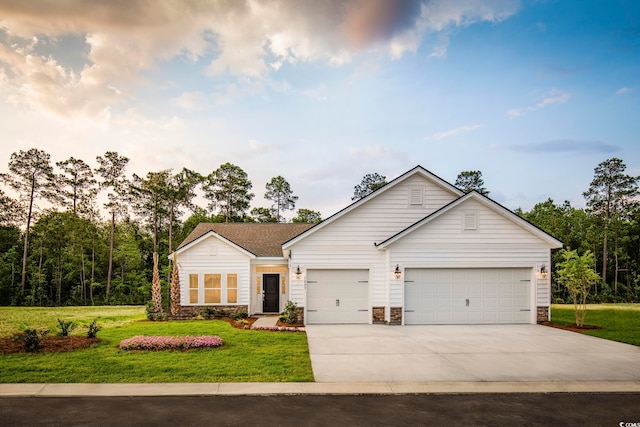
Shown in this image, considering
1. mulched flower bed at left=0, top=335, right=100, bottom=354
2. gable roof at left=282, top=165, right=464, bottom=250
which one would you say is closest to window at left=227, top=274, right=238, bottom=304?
gable roof at left=282, top=165, right=464, bottom=250

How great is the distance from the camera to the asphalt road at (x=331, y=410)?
546 centimetres

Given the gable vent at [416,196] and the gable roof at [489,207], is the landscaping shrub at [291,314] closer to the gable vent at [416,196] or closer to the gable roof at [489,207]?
the gable roof at [489,207]

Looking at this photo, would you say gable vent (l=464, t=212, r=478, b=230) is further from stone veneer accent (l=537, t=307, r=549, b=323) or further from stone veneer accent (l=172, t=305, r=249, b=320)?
stone veneer accent (l=172, t=305, r=249, b=320)

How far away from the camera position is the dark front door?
60.8 feet

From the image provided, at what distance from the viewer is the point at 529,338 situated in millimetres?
11898

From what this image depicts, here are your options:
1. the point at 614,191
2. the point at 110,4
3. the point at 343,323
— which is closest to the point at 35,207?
the point at 110,4

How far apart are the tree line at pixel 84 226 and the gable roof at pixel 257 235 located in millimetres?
10687

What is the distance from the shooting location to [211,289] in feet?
57.7

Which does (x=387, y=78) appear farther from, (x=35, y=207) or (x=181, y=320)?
(x=35, y=207)

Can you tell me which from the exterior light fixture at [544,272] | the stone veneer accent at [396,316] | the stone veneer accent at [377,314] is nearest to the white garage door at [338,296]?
the stone veneer accent at [377,314]

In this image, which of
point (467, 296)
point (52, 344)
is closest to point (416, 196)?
point (467, 296)

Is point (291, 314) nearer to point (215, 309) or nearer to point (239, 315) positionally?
point (239, 315)

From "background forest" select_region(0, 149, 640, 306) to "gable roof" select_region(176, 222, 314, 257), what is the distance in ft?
33.4

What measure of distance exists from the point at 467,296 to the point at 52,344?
14.1m
